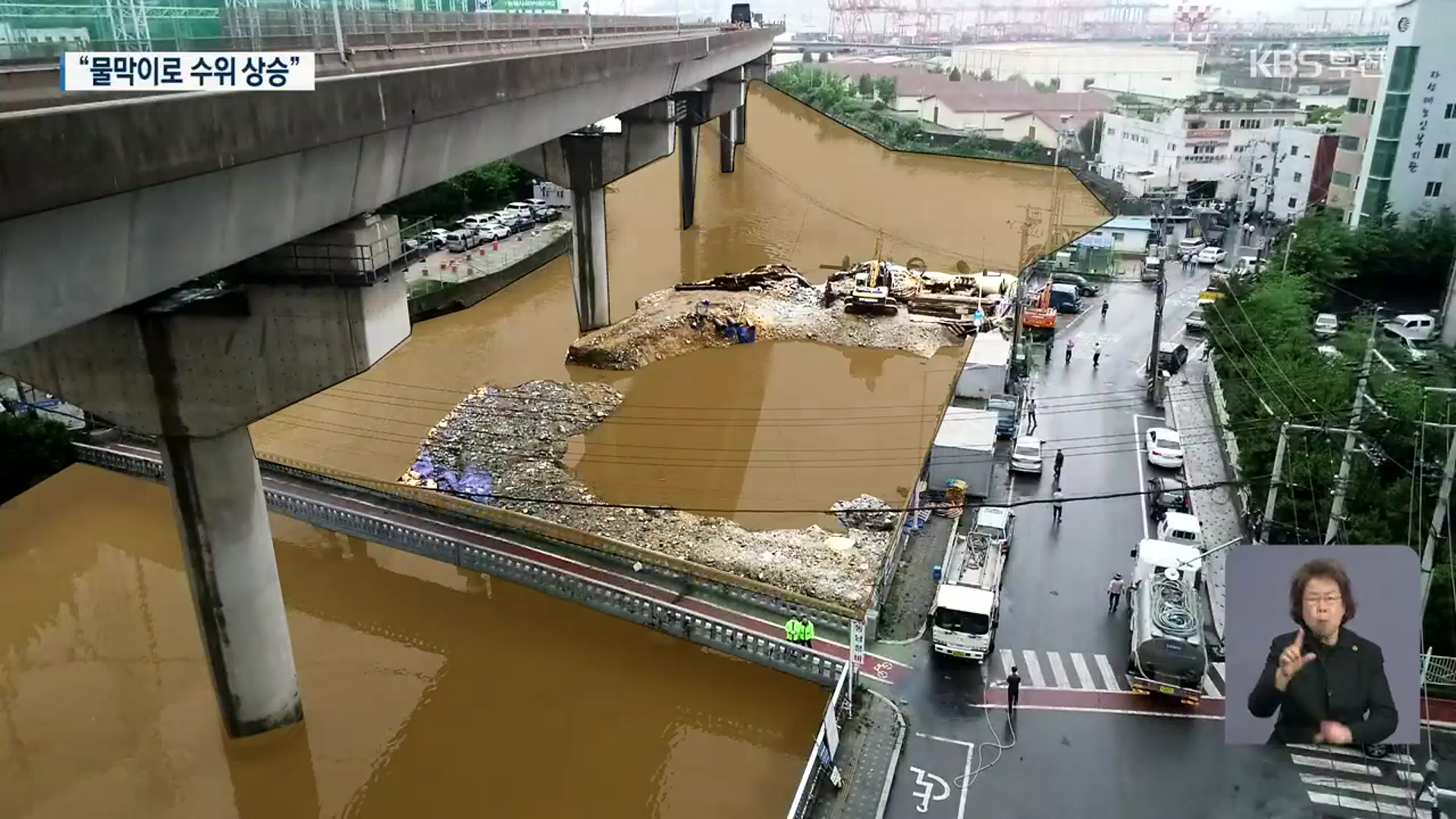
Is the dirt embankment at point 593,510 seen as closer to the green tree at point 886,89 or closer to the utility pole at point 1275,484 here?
the utility pole at point 1275,484

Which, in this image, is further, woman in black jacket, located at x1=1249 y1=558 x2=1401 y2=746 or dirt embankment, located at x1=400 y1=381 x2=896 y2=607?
dirt embankment, located at x1=400 y1=381 x2=896 y2=607

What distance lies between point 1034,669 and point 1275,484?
4.68 metres

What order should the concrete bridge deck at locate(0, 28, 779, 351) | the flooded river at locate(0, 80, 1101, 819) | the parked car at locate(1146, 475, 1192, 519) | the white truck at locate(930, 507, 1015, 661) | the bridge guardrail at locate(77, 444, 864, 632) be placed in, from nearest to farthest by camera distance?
the concrete bridge deck at locate(0, 28, 779, 351) < the flooded river at locate(0, 80, 1101, 819) < the white truck at locate(930, 507, 1015, 661) < the bridge guardrail at locate(77, 444, 864, 632) < the parked car at locate(1146, 475, 1192, 519)

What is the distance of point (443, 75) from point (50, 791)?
10.3 meters

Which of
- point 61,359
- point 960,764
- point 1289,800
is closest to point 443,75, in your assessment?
point 61,359

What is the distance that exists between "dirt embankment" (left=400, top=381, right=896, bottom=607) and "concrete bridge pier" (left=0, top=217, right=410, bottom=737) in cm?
686

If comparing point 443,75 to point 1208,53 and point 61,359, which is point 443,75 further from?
point 1208,53

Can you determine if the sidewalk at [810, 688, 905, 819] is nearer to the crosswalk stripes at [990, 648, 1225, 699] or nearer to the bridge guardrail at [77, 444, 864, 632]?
the bridge guardrail at [77, 444, 864, 632]

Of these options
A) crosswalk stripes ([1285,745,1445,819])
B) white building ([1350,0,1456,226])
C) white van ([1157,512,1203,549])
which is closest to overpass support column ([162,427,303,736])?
crosswalk stripes ([1285,745,1445,819])

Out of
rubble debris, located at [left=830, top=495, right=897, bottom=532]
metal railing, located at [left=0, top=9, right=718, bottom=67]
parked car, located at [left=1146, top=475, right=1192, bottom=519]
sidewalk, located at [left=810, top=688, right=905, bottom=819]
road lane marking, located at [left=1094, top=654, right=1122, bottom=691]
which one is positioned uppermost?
metal railing, located at [left=0, top=9, right=718, bottom=67]

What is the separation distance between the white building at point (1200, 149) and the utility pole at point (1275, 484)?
32.2 metres

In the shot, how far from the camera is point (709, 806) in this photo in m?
11.9

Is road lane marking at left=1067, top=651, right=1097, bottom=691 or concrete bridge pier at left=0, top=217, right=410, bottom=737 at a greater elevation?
concrete bridge pier at left=0, top=217, right=410, bottom=737
